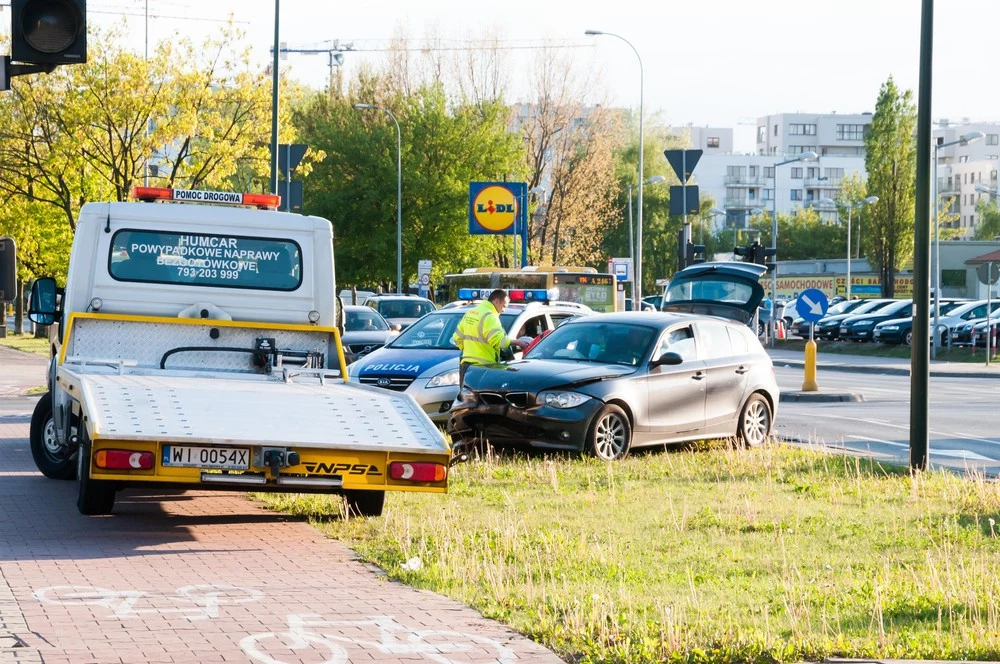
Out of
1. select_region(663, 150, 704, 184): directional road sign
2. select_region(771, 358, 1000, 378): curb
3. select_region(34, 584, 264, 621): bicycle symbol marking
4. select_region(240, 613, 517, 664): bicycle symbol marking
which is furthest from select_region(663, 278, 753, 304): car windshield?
select_region(240, 613, 517, 664): bicycle symbol marking

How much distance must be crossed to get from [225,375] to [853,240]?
335 feet

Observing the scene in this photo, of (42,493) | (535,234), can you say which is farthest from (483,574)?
(535,234)

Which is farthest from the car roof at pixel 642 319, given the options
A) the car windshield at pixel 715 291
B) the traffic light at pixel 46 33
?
the car windshield at pixel 715 291

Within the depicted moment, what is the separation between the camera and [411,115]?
5906cm

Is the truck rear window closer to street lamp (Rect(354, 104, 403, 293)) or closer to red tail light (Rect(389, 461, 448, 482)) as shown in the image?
red tail light (Rect(389, 461, 448, 482))

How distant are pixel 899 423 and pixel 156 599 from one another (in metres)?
16.0

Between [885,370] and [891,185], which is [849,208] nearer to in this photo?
[891,185]

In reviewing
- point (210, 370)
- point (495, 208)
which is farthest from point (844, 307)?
point (210, 370)

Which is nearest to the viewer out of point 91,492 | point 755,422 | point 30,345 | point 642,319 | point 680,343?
point 91,492

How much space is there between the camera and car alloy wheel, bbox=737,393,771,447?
17016mm

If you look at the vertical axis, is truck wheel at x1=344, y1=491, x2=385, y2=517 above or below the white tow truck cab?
below

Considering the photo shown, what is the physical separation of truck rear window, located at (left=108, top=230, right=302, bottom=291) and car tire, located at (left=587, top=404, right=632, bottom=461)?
3718 mm

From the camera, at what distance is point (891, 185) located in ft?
220

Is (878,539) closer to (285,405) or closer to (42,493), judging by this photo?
(285,405)
